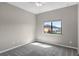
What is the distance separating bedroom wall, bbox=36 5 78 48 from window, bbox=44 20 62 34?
0.74 ft

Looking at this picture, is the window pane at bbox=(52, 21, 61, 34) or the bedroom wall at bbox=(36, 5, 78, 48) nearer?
the bedroom wall at bbox=(36, 5, 78, 48)

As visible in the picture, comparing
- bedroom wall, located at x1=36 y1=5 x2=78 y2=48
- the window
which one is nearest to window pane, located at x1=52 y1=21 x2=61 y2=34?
the window

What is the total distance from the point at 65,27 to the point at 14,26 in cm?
313

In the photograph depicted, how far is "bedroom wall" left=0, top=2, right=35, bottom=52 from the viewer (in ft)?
10.9

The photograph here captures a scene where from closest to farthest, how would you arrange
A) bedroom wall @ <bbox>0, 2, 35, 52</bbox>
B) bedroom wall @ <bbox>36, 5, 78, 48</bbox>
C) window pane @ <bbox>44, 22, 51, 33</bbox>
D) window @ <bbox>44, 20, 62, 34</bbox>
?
bedroom wall @ <bbox>0, 2, 35, 52</bbox> < bedroom wall @ <bbox>36, 5, 78, 48</bbox> < window @ <bbox>44, 20, 62, 34</bbox> < window pane @ <bbox>44, 22, 51, 33</bbox>

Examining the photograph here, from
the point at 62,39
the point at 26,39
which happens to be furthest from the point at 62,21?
the point at 26,39

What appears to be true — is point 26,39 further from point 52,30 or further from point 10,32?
point 52,30

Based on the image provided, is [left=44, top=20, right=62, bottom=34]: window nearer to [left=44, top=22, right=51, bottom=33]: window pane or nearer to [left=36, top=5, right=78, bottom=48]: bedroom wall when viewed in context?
[left=44, top=22, right=51, bottom=33]: window pane

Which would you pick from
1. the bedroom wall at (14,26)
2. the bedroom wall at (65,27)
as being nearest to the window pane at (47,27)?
the bedroom wall at (65,27)

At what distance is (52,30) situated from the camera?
4.94 m

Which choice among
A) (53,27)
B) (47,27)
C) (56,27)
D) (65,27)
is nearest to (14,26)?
(47,27)

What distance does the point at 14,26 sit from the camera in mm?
3922

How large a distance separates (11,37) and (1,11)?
1.45 m

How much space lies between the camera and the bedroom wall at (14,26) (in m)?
3.33
